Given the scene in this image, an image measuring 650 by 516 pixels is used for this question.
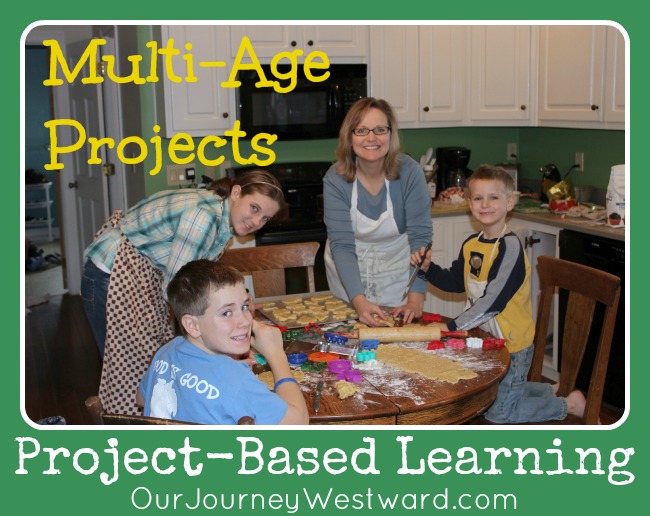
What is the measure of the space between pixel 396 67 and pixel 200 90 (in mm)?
1087

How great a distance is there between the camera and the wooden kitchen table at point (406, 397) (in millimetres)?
1783

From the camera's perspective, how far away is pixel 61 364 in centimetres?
444

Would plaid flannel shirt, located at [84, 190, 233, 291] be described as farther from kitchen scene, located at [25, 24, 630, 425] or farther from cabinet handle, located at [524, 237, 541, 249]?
cabinet handle, located at [524, 237, 541, 249]

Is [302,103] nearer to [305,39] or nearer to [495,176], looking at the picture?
[305,39]

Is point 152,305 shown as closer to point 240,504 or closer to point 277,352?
point 277,352

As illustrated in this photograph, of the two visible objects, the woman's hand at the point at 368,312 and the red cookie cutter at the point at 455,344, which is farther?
the woman's hand at the point at 368,312

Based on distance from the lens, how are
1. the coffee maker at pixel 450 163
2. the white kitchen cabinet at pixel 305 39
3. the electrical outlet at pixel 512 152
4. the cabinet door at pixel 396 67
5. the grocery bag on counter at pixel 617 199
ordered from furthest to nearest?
the electrical outlet at pixel 512 152 → the coffee maker at pixel 450 163 → the cabinet door at pixel 396 67 → the white kitchen cabinet at pixel 305 39 → the grocery bag on counter at pixel 617 199

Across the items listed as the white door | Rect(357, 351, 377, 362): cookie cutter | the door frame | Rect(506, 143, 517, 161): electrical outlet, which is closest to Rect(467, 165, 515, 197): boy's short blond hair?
Rect(357, 351, 377, 362): cookie cutter

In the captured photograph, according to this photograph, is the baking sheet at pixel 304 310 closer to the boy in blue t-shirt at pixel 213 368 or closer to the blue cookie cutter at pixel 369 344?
the blue cookie cutter at pixel 369 344

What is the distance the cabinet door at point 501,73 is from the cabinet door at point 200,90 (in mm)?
1405

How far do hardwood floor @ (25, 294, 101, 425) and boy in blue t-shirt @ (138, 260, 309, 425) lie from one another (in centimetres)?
199

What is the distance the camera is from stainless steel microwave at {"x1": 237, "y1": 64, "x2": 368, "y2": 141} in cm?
407

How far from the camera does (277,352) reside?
1.84 m

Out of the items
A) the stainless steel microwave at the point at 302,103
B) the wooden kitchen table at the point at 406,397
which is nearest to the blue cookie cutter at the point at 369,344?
the wooden kitchen table at the point at 406,397
